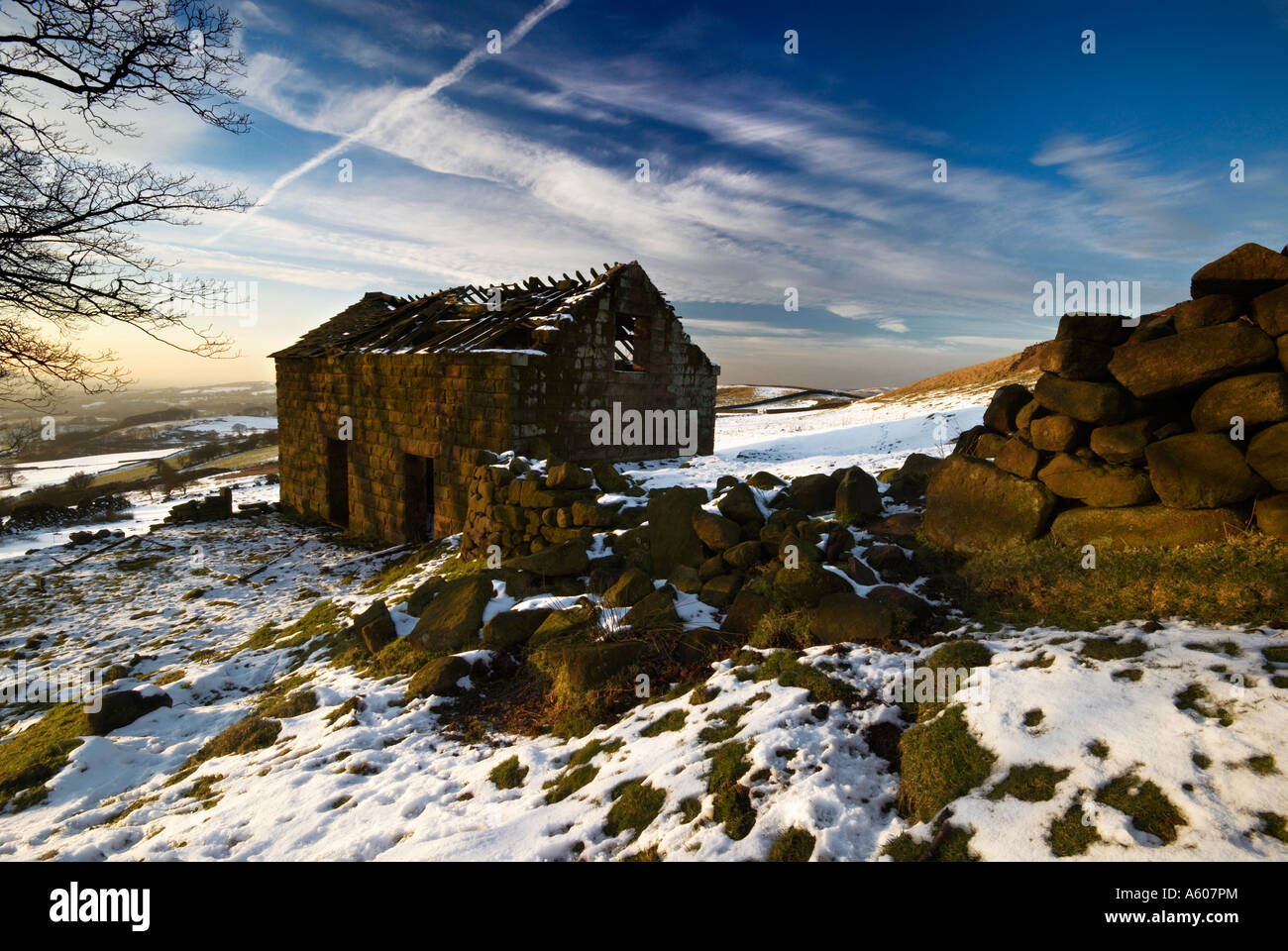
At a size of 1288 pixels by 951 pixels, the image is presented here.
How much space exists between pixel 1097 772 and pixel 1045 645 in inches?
47.1

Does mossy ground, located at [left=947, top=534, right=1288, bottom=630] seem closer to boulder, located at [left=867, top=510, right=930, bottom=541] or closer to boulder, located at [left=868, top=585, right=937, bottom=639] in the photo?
boulder, located at [left=868, top=585, right=937, bottom=639]

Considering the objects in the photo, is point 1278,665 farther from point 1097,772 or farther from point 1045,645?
point 1097,772

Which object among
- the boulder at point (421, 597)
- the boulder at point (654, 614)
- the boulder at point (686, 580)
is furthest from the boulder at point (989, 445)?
the boulder at point (421, 597)

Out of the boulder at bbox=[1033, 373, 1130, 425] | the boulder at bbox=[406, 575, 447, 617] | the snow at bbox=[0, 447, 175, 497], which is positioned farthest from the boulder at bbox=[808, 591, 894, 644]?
the snow at bbox=[0, 447, 175, 497]

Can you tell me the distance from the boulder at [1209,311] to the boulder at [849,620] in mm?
3049

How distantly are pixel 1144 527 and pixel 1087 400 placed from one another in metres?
1.04

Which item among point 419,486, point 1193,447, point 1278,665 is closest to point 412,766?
point 1278,665

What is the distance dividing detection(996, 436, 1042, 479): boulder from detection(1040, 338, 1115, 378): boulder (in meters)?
0.64

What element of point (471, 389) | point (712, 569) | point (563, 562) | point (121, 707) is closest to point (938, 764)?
point (712, 569)

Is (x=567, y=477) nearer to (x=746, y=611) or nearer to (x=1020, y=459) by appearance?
(x=746, y=611)

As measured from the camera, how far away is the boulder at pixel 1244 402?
3.83 metres

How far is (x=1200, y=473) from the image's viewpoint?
4.11 metres
